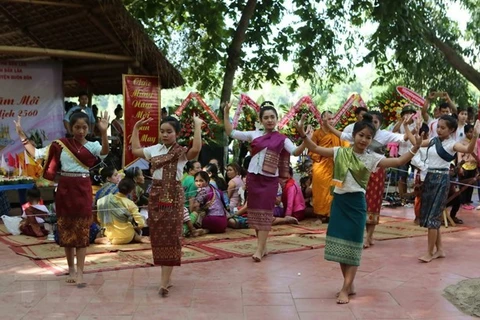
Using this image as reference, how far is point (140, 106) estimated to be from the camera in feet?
32.0

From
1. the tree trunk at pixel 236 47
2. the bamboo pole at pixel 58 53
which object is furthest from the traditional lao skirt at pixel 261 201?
the tree trunk at pixel 236 47

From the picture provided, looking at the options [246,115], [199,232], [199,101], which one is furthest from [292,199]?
[199,101]

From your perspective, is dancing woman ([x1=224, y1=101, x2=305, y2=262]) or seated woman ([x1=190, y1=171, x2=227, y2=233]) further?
seated woman ([x1=190, y1=171, x2=227, y2=233])

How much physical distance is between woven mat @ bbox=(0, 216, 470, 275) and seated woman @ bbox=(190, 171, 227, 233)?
0.48 ft

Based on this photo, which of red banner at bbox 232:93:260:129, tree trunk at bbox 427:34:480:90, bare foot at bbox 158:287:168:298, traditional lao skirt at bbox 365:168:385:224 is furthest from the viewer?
tree trunk at bbox 427:34:480:90

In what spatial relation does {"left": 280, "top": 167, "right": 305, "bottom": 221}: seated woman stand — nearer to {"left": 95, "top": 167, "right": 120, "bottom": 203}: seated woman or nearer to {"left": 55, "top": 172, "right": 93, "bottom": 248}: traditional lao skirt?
{"left": 95, "top": 167, "right": 120, "bottom": 203}: seated woman

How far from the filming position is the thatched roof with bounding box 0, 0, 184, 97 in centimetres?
909

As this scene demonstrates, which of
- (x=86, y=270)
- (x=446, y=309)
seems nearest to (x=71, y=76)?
(x=86, y=270)

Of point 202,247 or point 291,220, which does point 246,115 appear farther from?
point 202,247

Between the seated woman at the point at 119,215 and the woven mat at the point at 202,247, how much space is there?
15 cm

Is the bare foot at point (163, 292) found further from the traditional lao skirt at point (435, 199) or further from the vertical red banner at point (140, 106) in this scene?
the vertical red banner at point (140, 106)

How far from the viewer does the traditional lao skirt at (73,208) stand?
17.0 ft

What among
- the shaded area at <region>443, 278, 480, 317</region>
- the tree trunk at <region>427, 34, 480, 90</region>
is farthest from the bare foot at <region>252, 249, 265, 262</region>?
the tree trunk at <region>427, 34, 480, 90</region>

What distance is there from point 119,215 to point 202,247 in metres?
1.01
